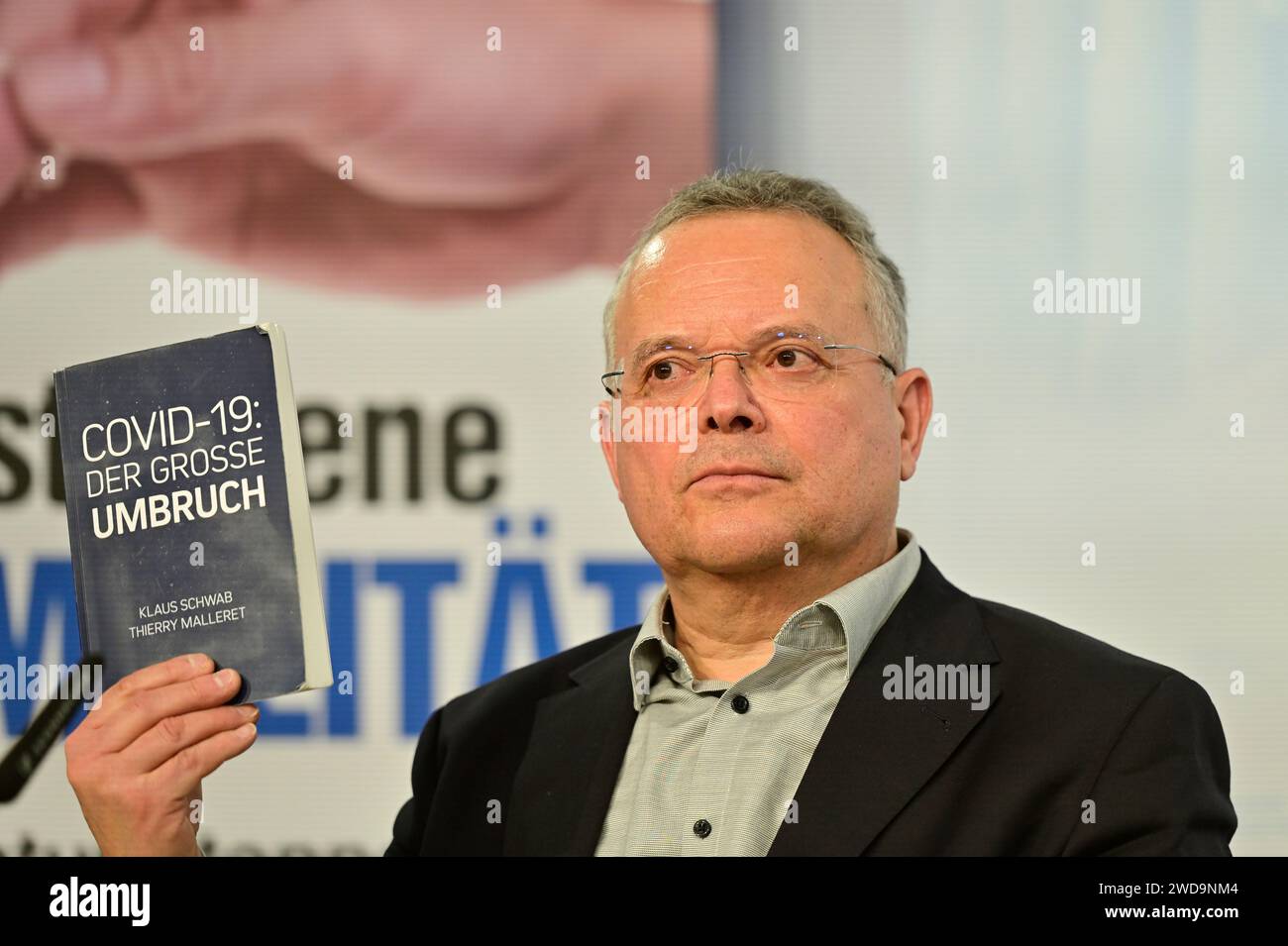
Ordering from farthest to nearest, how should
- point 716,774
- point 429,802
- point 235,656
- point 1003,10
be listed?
point 1003,10
point 429,802
point 716,774
point 235,656

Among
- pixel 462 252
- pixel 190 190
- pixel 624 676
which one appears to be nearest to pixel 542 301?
pixel 462 252

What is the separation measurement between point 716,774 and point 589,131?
1705 mm

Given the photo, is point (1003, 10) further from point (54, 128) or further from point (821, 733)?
point (54, 128)

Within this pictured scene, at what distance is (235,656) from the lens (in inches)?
68.2

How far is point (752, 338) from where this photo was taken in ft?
6.62

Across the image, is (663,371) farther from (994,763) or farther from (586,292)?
→ (586,292)

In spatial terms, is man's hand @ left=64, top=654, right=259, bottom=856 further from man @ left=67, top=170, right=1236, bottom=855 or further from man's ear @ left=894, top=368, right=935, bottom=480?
man's ear @ left=894, top=368, right=935, bottom=480

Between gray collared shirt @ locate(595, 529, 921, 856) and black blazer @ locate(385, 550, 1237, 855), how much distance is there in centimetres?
4

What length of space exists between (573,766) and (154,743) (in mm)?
640

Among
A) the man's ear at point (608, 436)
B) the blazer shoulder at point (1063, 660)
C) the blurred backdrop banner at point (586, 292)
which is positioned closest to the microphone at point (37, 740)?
the man's ear at point (608, 436)

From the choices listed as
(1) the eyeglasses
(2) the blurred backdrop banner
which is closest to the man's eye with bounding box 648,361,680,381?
(1) the eyeglasses

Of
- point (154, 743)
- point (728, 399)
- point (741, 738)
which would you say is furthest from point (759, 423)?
point (154, 743)

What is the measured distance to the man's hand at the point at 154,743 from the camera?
1729mm

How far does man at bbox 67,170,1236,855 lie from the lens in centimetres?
173
